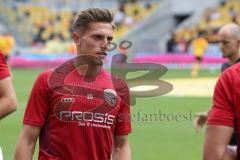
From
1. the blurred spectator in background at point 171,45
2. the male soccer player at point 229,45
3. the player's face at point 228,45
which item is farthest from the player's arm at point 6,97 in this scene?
the blurred spectator in background at point 171,45

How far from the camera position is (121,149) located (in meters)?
4.64

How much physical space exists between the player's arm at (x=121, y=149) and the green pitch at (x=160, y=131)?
598 cm

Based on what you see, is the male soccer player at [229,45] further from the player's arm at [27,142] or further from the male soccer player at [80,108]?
the player's arm at [27,142]

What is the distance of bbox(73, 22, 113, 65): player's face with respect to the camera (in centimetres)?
439

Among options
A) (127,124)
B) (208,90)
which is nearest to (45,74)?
(127,124)

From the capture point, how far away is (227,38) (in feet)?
25.6

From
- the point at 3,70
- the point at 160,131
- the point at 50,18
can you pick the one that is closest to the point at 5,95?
the point at 3,70

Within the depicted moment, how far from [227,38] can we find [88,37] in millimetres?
3680

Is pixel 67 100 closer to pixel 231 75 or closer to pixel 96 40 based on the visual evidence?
pixel 96 40

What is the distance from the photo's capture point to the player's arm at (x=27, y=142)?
4.36 meters

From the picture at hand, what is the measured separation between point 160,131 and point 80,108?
9.74 metres

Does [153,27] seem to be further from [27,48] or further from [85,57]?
[85,57]

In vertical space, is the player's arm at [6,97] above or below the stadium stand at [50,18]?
above

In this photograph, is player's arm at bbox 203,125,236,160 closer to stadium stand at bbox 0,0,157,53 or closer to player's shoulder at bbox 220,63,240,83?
player's shoulder at bbox 220,63,240,83
